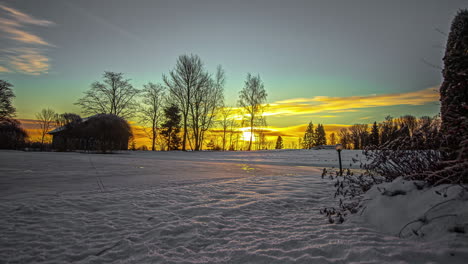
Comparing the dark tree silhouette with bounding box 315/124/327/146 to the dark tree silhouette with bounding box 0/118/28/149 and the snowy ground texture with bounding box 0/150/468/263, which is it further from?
the snowy ground texture with bounding box 0/150/468/263

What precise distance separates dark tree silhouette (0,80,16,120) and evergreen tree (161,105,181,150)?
59.9ft

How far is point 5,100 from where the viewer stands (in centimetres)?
2525

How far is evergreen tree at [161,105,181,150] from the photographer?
1221 inches

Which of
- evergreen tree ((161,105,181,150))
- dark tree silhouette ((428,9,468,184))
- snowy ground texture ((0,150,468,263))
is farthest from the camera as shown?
evergreen tree ((161,105,181,150))

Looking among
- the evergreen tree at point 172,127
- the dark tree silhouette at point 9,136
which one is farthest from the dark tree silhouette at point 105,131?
the evergreen tree at point 172,127

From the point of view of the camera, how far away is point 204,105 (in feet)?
91.6

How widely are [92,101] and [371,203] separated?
34188 mm

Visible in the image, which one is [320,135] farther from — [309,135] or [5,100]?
[5,100]

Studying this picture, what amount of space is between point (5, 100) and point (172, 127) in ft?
66.1

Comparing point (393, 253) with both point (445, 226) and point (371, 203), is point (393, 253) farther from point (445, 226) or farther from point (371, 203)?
point (371, 203)

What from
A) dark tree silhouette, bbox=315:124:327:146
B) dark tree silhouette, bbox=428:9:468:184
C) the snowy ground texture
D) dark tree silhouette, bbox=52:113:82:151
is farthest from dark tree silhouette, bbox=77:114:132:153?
dark tree silhouette, bbox=315:124:327:146

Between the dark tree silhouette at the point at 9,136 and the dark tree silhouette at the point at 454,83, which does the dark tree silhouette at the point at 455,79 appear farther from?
the dark tree silhouette at the point at 9,136

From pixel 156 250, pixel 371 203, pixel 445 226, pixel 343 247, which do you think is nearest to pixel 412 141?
pixel 371 203

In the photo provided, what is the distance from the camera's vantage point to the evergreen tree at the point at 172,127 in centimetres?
3102
